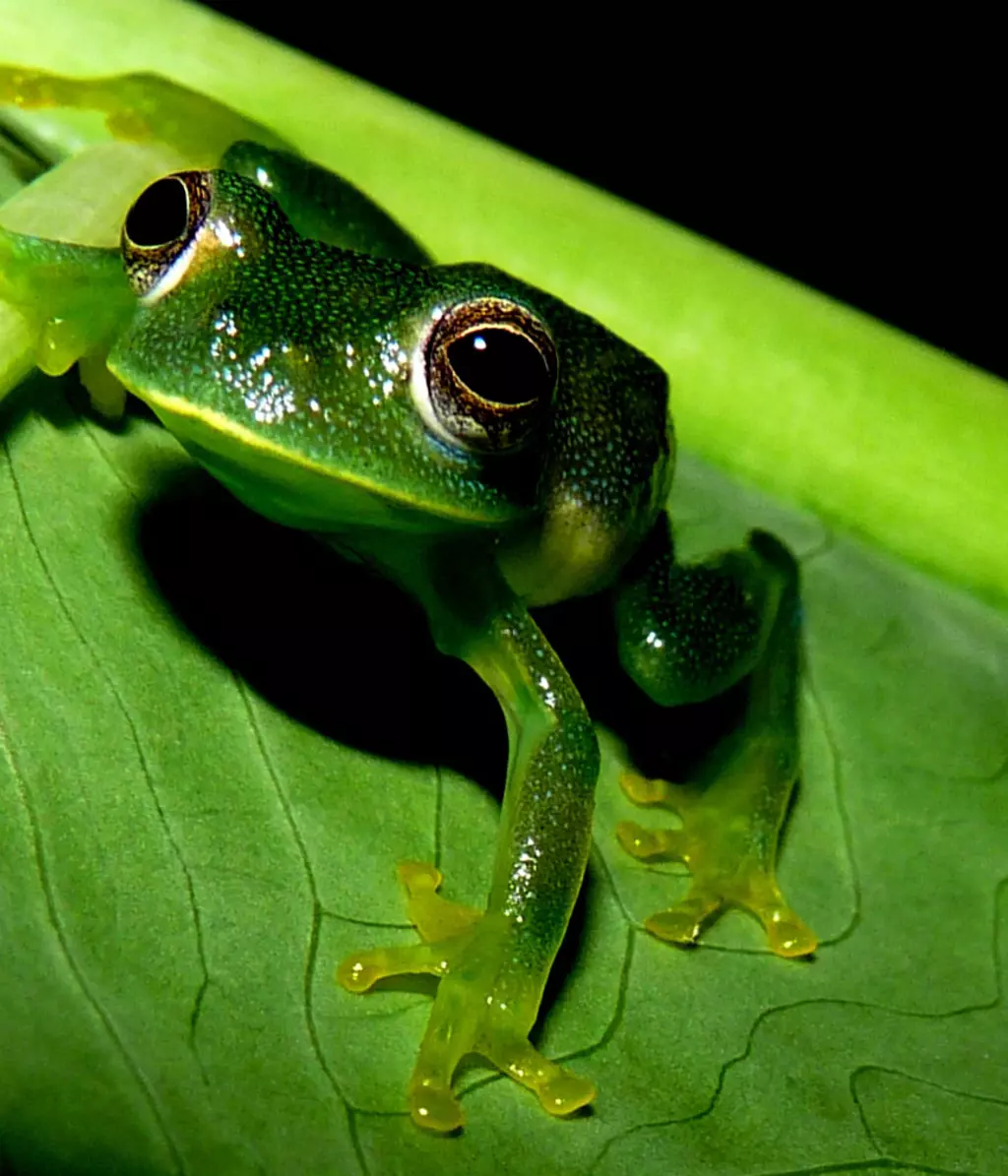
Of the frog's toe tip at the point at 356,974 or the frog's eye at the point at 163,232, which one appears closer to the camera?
the frog's toe tip at the point at 356,974

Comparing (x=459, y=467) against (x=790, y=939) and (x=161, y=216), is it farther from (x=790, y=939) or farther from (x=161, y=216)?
(x=790, y=939)

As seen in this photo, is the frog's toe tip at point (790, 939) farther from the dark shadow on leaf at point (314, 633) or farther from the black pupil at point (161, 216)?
the black pupil at point (161, 216)

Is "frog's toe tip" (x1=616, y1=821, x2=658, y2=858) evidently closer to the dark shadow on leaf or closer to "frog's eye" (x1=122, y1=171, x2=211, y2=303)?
the dark shadow on leaf

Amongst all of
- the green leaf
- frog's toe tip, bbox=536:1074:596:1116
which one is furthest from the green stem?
frog's toe tip, bbox=536:1074:596:1116

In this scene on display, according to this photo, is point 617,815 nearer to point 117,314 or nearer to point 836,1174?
point 836,1174

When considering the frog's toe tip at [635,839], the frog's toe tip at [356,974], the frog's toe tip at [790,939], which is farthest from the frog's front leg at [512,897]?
the frog's toe tip at [790,939]

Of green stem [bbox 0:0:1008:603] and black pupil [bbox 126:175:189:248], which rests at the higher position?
black pupil [bbox 126:175:189:248]
